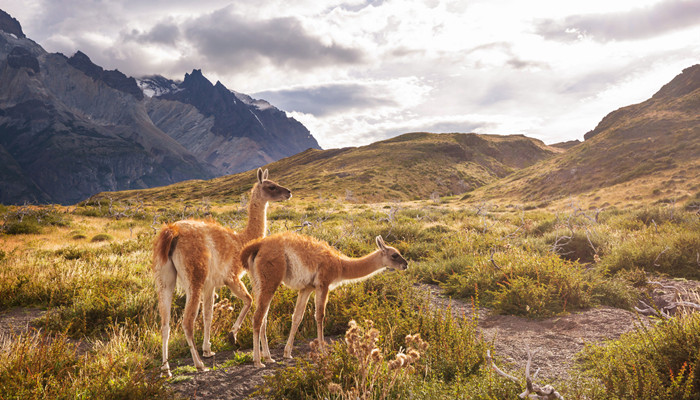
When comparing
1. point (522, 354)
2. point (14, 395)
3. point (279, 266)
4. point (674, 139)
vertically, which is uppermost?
point (674, 139)

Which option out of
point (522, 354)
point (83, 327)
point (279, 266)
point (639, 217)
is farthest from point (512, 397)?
point (639, 217)

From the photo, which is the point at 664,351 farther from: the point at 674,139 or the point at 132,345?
the point at 674,139

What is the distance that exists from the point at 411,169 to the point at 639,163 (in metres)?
44.2

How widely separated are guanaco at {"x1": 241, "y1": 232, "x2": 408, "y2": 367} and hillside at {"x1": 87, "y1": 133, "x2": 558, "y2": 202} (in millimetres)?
50476

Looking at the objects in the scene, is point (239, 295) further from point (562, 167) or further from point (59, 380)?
point (562, 167)

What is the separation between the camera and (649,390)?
3.10 meters

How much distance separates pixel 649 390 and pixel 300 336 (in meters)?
4.65

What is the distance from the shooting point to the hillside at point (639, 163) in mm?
33000

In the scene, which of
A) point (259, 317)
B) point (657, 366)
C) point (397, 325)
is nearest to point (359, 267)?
point (397, 325)

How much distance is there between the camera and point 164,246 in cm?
472

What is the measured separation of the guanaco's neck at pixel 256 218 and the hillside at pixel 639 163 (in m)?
32.7

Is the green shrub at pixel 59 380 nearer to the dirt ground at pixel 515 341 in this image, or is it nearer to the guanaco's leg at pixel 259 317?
the dirt ground at pixel 515 341

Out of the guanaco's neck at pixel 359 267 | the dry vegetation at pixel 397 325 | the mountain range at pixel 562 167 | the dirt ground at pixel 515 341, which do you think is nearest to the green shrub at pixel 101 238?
the dry vegetation at pixel 397 325

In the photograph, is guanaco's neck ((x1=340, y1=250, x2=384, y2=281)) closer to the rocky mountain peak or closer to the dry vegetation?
the dry vegetation
